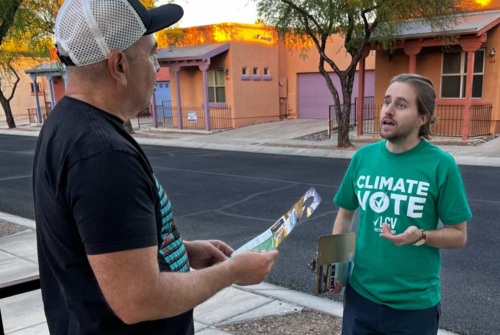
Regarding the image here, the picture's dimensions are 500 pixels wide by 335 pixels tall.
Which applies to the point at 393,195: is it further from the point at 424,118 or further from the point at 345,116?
the point at 345,116

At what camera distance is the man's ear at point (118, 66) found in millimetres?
1312

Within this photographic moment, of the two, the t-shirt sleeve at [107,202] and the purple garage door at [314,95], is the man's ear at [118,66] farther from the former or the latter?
the purple garage door at [314,95]

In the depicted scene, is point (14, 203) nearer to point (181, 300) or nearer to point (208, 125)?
point (181, 300)

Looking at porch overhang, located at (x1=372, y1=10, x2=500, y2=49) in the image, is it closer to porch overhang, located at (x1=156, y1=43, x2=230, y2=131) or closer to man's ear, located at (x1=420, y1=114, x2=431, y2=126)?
porch overhang, located at (x1=156, y1=43, x2=230, y2=131)

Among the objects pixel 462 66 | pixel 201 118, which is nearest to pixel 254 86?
pixel 201 118

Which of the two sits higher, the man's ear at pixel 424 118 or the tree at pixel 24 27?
the tree at pixel 24 27

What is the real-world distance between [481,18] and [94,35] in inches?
675

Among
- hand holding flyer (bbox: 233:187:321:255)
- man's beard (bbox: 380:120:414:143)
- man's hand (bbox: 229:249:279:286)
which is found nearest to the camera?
man's hand (bbox: 229:249:279:286)

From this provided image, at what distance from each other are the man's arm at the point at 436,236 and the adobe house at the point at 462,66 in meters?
14.1

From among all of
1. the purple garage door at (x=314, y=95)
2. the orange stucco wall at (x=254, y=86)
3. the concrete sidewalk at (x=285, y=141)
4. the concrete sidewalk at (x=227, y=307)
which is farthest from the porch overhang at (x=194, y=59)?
the concrete sidewalk at (x=227, y=307)

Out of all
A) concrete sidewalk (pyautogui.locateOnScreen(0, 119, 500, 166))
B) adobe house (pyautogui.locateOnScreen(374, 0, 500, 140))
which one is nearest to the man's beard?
concrete sidewalk (pyautogui.locateOnScreen(0, 119, 500, 166))

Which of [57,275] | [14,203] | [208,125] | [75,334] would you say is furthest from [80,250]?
[208,125]

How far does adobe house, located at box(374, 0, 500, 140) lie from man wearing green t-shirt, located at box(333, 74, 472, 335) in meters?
14.0

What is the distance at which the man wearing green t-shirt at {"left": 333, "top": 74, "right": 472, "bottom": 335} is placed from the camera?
216 centimetres
